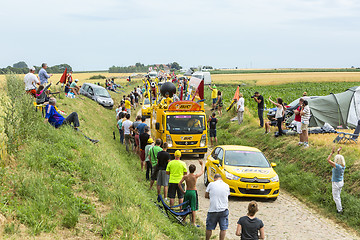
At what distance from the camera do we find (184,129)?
670 inches

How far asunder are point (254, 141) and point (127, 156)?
7372 millimetres

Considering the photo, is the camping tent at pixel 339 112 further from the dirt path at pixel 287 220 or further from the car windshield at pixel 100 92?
the car windshield at pixel 100 92

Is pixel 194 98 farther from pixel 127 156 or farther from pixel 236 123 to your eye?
pixel 127 156

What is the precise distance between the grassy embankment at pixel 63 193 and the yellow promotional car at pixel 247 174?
2.63m

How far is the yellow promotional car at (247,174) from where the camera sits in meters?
11.3

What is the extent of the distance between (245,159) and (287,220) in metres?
2.82

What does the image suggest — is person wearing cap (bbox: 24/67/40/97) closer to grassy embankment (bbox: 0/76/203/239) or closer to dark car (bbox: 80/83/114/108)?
grassy embankment (bbox: 0/76/203/239)

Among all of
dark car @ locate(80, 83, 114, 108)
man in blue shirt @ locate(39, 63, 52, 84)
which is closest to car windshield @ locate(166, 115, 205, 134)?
man in blue shirt @ locate(39, 63, 52, 84)

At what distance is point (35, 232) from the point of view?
5672mm

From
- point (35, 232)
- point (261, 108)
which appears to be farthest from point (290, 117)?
point (35, 232)

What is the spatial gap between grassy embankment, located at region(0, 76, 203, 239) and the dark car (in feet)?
65.1

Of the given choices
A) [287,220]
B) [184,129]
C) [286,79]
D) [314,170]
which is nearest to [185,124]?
[184,129]

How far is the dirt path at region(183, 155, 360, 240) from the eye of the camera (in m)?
9.29

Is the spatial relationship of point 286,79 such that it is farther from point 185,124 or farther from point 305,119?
point 305,119
